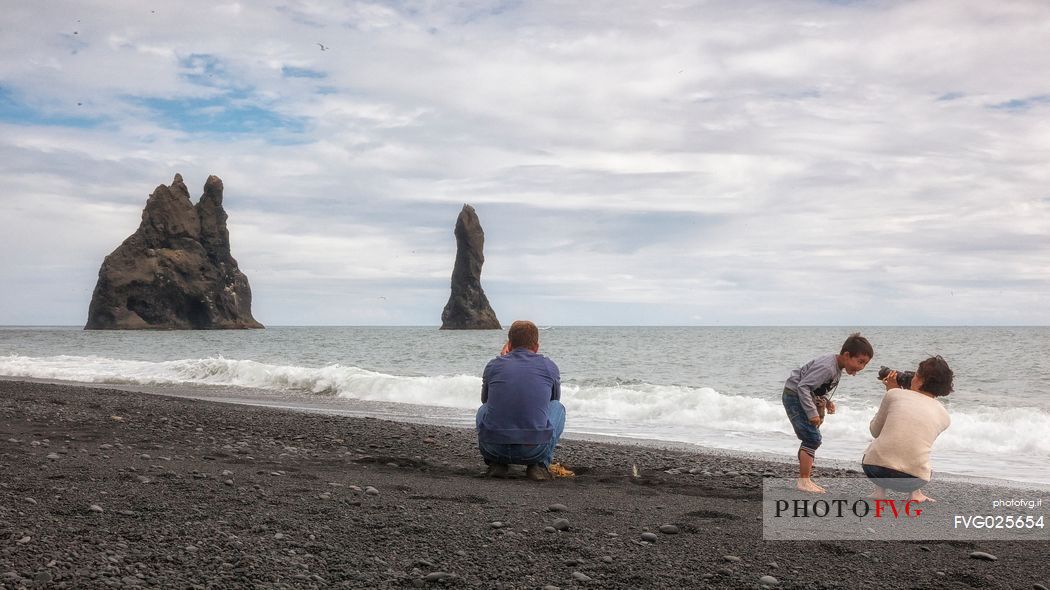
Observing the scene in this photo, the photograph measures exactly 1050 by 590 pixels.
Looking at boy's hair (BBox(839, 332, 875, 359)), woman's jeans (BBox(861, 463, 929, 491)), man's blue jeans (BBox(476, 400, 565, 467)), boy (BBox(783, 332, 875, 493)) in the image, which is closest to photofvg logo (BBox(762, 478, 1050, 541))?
woman's jeans (BBox(861, 463, 929, 491))

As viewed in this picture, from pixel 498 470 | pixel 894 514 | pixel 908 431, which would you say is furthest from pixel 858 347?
pixel 498 470

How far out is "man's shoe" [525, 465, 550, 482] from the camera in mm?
7012

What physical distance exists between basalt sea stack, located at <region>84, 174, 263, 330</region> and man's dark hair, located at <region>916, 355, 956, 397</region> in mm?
102281

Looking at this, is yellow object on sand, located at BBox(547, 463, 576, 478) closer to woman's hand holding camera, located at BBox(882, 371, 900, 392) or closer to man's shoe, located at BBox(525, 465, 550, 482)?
man's shoe, located at BBox(525, 465, 550, 482)

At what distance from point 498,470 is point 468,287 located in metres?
104

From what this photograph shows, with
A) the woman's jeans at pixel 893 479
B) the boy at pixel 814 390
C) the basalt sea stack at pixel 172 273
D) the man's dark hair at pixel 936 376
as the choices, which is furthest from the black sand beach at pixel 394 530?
the basalt sea stack at pixel 172 273

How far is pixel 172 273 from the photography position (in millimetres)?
98938

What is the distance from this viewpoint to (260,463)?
7.51m

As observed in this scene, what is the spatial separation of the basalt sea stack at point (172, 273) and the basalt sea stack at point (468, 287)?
91.4ft

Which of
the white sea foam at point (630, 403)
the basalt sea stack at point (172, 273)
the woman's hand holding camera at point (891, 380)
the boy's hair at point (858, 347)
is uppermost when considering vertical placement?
the basalt sea stack at point (172, 273)

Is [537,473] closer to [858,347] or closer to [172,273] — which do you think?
[858,347]

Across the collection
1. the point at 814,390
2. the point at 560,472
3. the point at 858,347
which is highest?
the point at 858,347

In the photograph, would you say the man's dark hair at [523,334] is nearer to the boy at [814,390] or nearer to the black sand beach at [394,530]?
the black sand beach at [394,530]

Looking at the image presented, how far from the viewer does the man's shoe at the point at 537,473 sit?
701 centimetres
